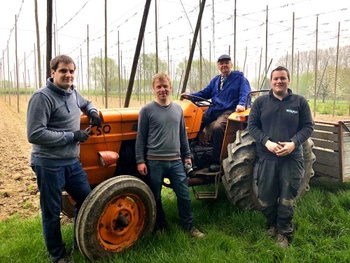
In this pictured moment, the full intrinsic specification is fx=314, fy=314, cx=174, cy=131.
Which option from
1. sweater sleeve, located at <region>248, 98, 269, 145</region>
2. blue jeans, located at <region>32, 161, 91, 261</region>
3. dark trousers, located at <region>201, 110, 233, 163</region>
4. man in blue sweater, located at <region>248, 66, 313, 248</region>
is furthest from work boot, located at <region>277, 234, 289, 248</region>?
blue jeans, located at <region>32, 161, 91, 261</region>

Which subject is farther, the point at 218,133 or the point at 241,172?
the point at 218,133

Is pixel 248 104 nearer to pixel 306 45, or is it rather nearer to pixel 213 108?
pixel 213 108

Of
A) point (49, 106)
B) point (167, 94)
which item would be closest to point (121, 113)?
point (167, 94)

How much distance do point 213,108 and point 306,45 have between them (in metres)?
16.5

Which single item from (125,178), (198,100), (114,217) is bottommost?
(114,217)

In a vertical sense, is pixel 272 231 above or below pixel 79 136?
below

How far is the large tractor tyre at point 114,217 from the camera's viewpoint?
2.60m

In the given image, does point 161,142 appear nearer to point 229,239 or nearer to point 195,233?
point 195,233

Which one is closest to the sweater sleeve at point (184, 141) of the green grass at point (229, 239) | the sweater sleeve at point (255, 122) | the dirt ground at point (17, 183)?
the sweater sleeve at point (255, 122)

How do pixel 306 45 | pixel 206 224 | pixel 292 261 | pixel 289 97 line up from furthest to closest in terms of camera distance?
1. pixel 306 45
2. pixel 206 224
3. pixel 289 97
4. pixel 292 261

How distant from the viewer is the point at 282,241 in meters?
2.94

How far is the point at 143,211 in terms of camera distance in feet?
9.76

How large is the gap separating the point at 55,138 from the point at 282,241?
222 cm

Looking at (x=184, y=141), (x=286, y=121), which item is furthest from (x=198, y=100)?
(x=286, y=121)
